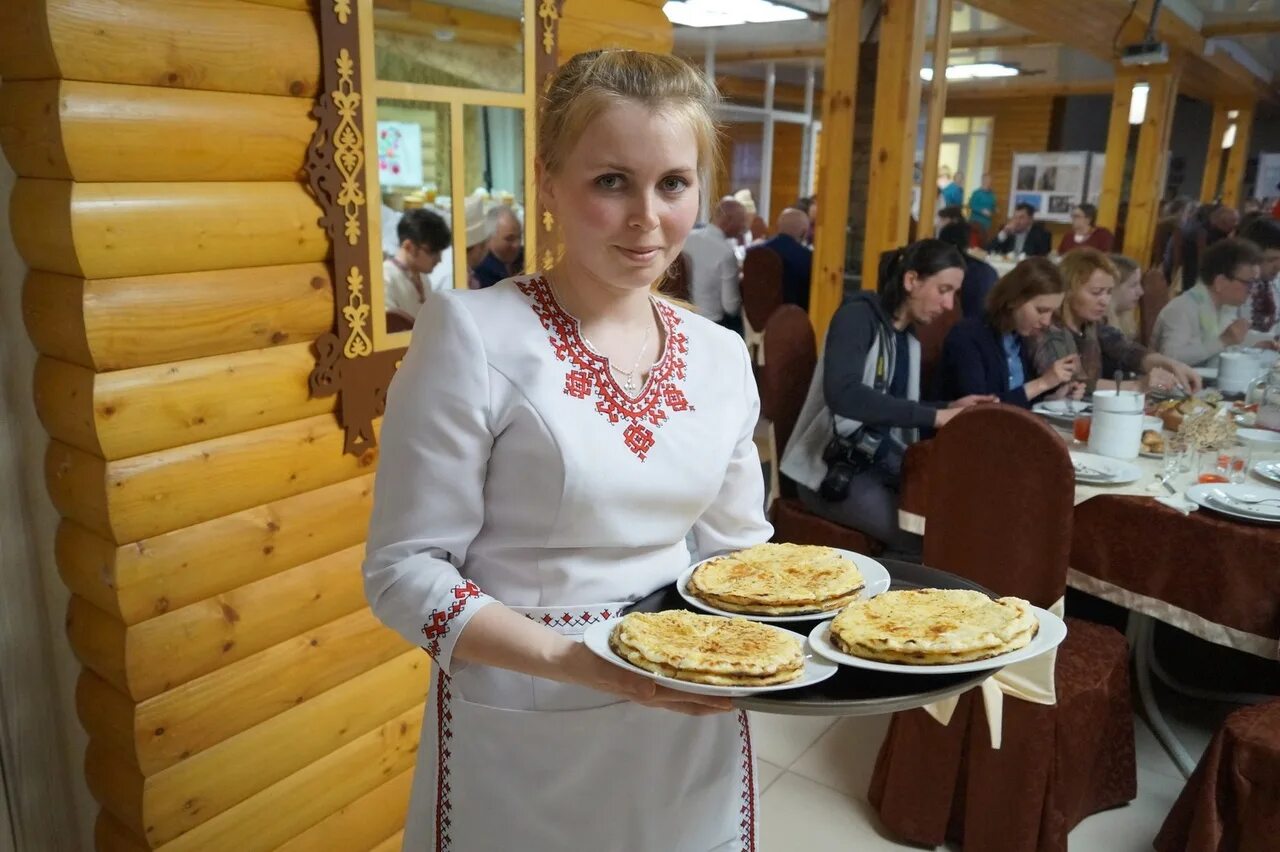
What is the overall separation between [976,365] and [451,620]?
105 inches

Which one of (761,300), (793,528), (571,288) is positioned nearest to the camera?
(571,288)

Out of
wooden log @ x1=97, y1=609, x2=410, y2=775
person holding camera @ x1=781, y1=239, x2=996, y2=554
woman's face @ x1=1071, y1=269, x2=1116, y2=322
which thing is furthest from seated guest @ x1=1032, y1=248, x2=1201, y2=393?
wooden log @ x1=97, y1=609, x2=410, y2=775

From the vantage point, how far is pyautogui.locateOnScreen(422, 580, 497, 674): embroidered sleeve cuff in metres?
0.95

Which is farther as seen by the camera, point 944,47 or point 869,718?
point 944,47

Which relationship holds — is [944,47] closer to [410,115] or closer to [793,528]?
[793,528]

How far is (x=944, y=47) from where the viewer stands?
4.90 m

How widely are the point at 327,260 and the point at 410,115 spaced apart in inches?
13.7

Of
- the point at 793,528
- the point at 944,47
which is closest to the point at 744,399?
the point at 793,528

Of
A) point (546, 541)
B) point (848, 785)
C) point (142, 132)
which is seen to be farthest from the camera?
point (848, 785)

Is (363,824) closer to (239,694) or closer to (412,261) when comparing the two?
(239,694)

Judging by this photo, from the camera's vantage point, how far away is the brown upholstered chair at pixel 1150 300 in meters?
5.00

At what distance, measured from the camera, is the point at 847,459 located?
294 centimetres

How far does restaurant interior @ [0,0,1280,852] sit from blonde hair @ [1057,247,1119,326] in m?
0.45

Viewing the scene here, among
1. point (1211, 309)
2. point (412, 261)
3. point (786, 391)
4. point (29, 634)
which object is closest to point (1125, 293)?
point (1211, 309)
